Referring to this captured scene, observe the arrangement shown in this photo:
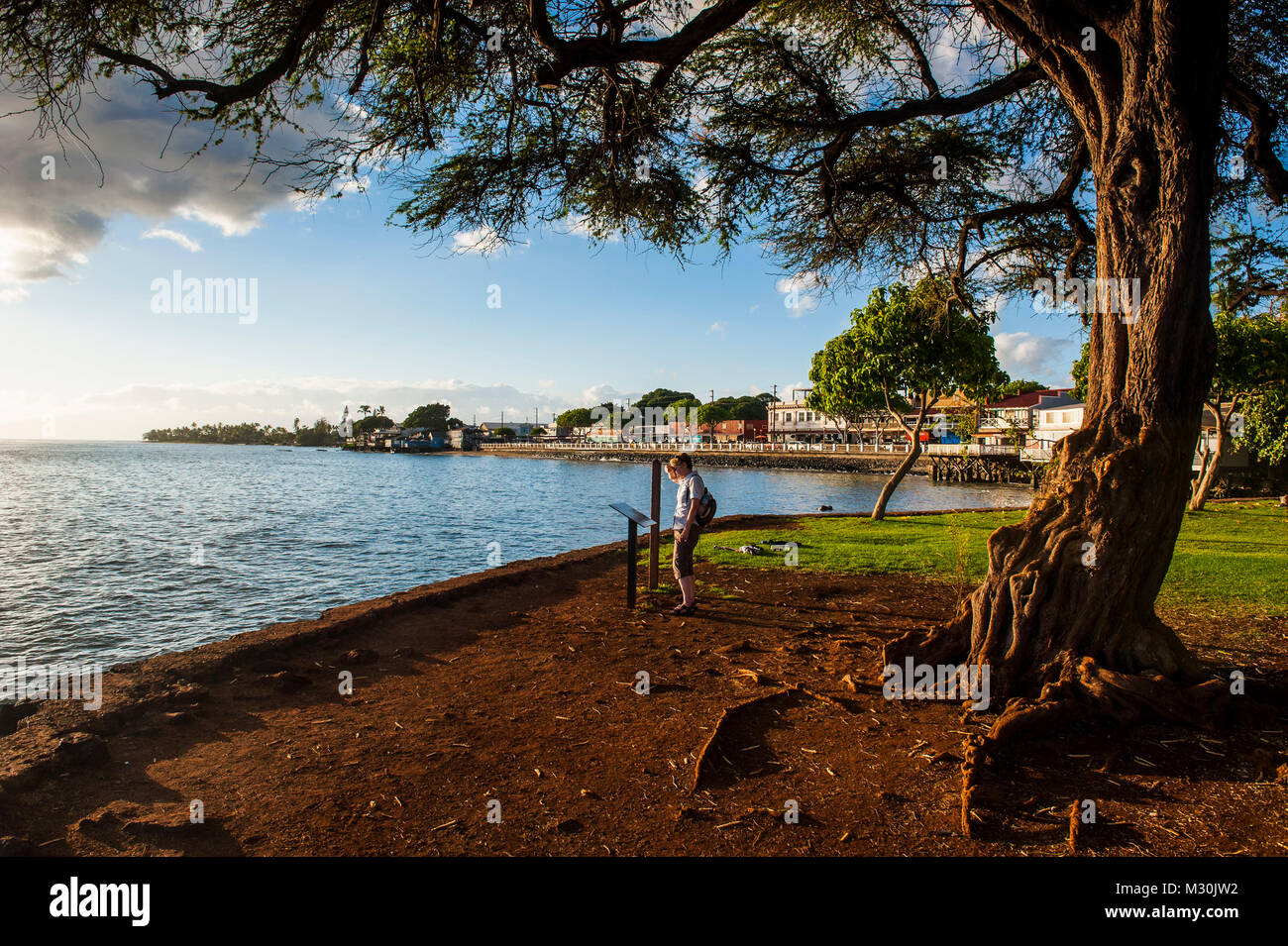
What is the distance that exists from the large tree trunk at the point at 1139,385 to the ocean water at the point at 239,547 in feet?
41.3

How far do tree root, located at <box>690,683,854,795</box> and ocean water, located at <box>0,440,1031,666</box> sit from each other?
34.3ft

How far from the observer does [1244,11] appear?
23.8ft

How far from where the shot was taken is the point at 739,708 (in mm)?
5320

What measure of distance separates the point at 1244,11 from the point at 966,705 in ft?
26.3

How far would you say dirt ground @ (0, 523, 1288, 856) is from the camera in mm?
3650

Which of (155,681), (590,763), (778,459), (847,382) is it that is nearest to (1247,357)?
(847,382)

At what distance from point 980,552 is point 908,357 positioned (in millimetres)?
8476

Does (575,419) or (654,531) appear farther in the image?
(575,419)

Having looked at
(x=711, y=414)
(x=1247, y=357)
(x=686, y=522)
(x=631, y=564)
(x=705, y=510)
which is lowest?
(x=631, y=564)

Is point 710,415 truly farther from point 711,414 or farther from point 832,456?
point 832,456

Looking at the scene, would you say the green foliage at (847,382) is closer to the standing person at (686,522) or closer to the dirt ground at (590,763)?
the standing person at (686,522)

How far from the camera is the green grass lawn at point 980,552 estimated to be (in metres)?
9.09

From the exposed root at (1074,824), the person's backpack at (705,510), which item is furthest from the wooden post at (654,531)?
the exposed root at (1074,824)
